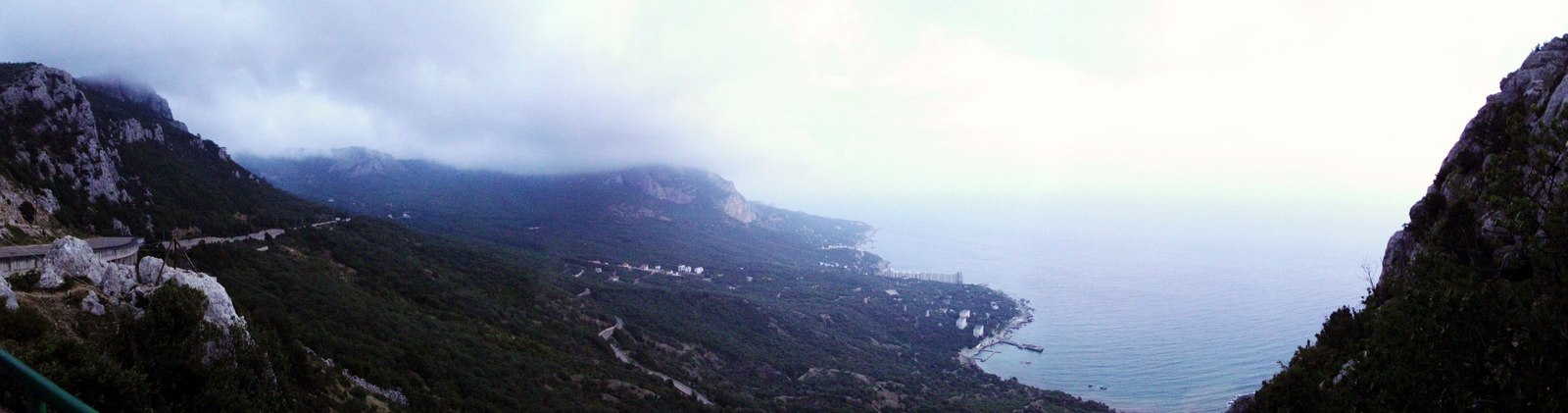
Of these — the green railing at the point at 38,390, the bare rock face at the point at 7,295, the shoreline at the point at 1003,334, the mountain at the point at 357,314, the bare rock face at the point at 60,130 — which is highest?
the bare rock face at the point at 60,130

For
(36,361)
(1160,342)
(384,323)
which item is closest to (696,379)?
(384,323)

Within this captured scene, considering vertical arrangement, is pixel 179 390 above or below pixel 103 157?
below

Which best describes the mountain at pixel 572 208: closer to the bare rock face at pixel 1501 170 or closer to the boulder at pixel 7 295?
the boulder at pixel 7 295

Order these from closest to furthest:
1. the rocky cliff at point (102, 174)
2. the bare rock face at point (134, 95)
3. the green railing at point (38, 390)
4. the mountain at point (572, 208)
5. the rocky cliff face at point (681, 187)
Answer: the green railing at point (38, 390) → the rocky cliff at point (102, 174) → the bare rock face at point (134, 95) → the mountain at point (572, 208) → the rocky cliff face at point (681, 187)

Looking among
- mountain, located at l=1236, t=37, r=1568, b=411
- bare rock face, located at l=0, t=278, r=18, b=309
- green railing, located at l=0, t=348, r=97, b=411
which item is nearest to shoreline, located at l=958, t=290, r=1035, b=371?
mountain, located at l=1236, t=37, r=1568, b=411

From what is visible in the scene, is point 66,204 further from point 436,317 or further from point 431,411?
point 431,411

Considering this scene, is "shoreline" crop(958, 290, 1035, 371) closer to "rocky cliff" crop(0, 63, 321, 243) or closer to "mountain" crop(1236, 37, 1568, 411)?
"mountain" crop(1236, 37, 1568, 411)

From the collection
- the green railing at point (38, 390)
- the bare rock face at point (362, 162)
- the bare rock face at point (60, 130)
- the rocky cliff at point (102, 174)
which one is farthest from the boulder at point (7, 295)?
the bare rock face at point (362, 162)

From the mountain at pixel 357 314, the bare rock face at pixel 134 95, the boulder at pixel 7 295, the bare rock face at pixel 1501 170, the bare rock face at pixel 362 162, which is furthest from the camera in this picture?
the bare rock face at pixel 362 162
